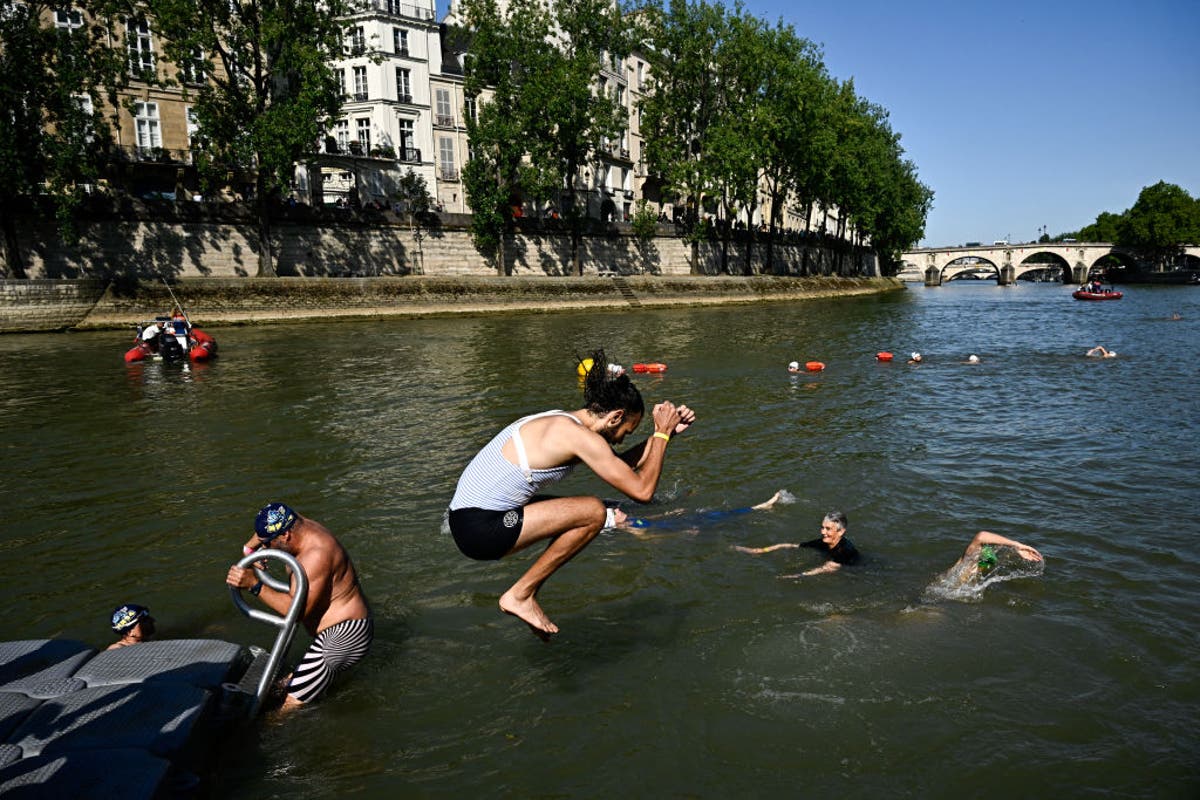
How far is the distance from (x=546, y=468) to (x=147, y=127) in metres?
56.6

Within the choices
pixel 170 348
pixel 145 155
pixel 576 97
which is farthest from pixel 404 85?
pixel 170 348

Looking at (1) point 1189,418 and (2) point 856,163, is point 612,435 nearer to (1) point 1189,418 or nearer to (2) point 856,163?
(1) point 1189,418

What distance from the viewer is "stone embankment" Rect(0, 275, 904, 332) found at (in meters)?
37.8

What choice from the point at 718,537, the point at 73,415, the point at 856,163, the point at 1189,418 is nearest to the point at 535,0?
the point at 856,163

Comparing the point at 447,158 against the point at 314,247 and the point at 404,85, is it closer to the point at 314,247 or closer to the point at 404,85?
the point at 404,85

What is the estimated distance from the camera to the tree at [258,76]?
40688 mm

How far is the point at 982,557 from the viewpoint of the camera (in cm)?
796

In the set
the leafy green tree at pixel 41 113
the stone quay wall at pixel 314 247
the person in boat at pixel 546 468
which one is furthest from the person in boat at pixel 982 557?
the stone quay wall at pixel 314 247

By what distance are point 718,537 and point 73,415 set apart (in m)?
16.6

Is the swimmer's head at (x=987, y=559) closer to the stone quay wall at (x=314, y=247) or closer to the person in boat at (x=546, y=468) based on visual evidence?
the person in boat at (x=546, y=468)

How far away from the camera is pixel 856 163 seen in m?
79.9

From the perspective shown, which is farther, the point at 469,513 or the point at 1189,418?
the point at 1189,418

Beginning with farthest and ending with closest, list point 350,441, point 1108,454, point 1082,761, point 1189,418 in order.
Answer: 1. point 1189,418
2. point 350,441
3. point 1108,454
4. point 1082,761

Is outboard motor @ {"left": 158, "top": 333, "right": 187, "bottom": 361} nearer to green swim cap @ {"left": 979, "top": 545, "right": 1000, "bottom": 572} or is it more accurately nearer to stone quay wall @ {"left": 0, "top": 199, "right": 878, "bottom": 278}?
stone quay wall @ {"left": 0, "top": 199, "right": 878, "bottom": 278}
